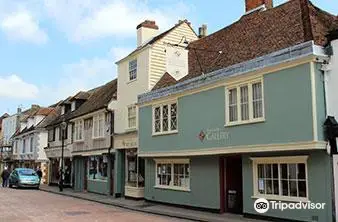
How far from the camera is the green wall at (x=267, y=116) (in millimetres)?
14000

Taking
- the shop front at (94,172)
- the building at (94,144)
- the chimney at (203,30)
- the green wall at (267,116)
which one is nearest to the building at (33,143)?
the shop front at (94,172)

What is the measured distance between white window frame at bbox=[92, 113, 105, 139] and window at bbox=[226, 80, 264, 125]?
13.6 m

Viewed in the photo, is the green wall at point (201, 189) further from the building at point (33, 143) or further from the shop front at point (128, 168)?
the building at point (33, 143)

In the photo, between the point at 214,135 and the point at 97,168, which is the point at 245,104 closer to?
the point at 214,135

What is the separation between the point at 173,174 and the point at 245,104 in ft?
21.3

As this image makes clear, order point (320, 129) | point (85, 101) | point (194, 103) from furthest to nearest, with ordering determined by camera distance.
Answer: point (85, 101)
point (194, 103)
point (320, 129)

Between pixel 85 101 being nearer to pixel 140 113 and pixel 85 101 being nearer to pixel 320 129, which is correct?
pixel 140 113

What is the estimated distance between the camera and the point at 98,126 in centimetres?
2992

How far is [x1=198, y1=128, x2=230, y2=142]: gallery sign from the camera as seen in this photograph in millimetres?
17234

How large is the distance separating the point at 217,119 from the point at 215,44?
5817 mm

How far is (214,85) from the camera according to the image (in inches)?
706

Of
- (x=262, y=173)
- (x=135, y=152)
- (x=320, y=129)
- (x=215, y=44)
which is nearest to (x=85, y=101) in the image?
(x=135, y=152)

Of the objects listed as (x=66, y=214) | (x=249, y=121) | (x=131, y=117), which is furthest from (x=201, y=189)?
(x=131, y=117)

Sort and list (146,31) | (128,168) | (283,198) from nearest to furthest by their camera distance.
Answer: (283,198) < (128,168) < (146,31)
